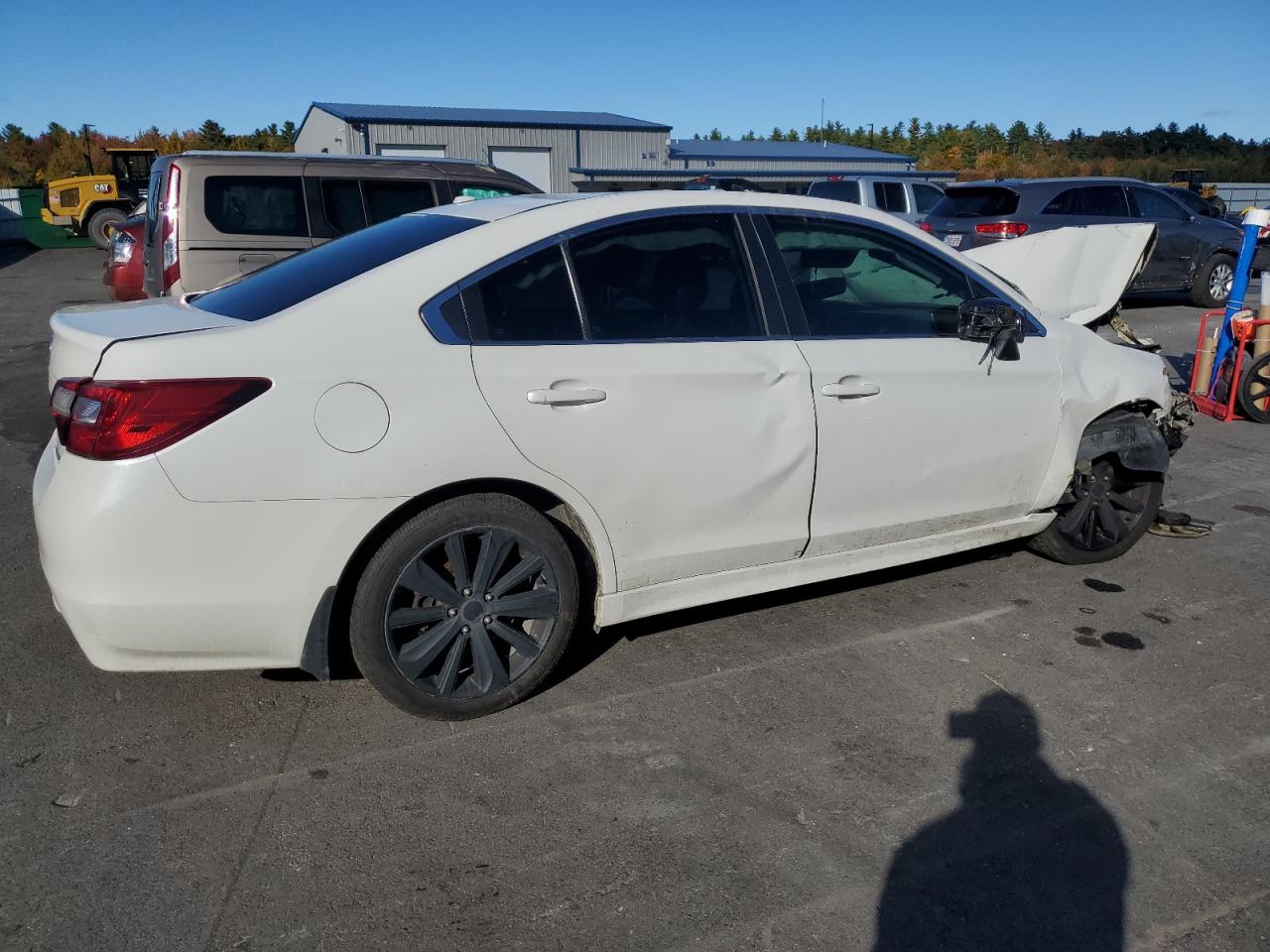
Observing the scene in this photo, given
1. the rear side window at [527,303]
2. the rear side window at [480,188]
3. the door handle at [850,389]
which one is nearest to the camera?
the rear side window at [527,303]

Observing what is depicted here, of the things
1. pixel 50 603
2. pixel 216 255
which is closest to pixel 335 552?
pixel 50 603

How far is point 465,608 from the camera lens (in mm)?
3328

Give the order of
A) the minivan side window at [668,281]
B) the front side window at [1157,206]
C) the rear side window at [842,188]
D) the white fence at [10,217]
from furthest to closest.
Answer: the white fence at [10,217]
the rear side window at [842,188]
the front side window at [1157,206]
the minivan side window at [668,281]

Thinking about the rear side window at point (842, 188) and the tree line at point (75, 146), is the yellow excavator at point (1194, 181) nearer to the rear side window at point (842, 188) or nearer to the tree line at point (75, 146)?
the rear side window at point (842, 188)

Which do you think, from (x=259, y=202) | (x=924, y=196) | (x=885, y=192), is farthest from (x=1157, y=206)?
(x=259, y=202)

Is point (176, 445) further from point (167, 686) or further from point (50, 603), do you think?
point (50, 603)

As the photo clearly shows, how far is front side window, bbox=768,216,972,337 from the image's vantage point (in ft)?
12.9

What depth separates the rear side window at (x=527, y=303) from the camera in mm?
3314

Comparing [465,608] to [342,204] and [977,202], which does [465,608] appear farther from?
[977,202]

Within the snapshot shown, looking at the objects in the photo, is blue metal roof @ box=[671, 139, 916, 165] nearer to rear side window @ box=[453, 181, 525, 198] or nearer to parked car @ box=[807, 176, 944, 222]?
parked car @ box=[807, 176, 944, 222]

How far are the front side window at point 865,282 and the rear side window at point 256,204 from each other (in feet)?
18.2

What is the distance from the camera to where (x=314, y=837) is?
2.83 m

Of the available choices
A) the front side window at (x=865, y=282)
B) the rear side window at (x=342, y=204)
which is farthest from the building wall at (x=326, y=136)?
the front side window at (x=865, y=282)

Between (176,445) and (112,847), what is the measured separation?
110cm
